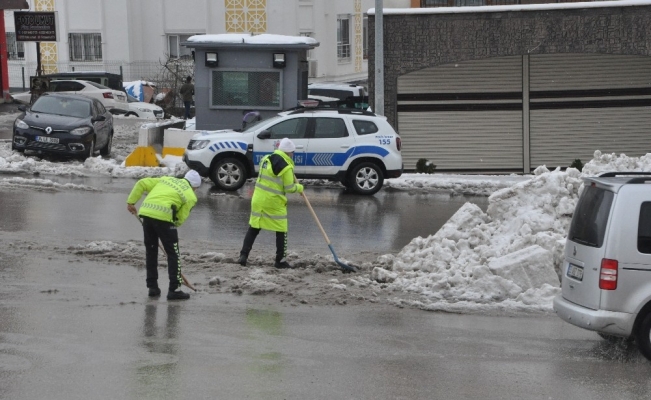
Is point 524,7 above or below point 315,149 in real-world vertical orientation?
above

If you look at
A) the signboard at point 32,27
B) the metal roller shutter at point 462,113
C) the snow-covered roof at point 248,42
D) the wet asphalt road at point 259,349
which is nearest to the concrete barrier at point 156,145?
the snow-covered roof at point 248,42

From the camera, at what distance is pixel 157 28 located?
45.3 meters

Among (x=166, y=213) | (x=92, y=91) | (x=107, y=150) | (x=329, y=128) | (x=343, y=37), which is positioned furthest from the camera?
(x=343, y=37)

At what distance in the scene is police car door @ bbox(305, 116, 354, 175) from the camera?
19016 millimetres

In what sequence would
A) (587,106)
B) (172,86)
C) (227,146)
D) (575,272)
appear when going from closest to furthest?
(575,272)
(227,146)
(587,106)
(172,86)

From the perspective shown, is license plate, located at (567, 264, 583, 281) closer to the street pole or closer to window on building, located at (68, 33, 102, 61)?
the street pole

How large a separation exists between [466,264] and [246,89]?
13.0 metres

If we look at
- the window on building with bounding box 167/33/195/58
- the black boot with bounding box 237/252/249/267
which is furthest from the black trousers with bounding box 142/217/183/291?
the window on building with bounding box 167/33/195/58

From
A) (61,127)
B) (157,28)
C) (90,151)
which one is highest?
(157,28)

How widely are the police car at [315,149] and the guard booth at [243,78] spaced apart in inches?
157

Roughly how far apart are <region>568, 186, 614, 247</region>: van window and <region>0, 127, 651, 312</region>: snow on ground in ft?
5.45

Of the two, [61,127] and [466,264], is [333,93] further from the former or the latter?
[466,264]

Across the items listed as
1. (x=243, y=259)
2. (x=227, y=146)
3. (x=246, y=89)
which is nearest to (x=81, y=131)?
(x=246, y=89)

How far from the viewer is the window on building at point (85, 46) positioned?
45569 millimetres
